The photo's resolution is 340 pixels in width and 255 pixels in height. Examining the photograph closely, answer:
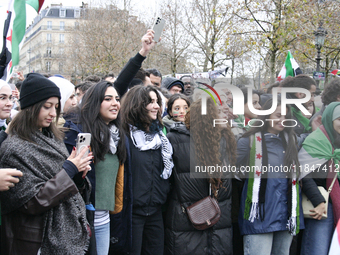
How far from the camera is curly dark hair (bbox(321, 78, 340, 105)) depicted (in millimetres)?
3902

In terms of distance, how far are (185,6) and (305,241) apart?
685 inches

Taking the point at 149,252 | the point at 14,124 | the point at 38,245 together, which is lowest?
the point at 149,252

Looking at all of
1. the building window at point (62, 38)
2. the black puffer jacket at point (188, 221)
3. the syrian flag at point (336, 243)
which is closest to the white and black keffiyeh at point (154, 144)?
the black puffer jacket at point (188, 221)

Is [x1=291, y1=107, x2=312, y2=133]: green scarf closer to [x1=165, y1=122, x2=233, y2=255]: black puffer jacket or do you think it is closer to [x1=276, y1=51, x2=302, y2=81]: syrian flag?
[x1=165, y1=122, x2=233, y2=255]: black puffer jacket

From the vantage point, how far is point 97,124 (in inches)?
113

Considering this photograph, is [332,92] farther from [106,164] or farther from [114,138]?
[106,164]

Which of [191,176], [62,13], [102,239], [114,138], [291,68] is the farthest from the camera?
[62,13]

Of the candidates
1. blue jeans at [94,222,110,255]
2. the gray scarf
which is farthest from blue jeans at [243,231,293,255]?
the gray scarf

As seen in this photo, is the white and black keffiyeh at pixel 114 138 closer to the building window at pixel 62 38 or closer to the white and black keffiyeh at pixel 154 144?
the white and black keffiyeh at pixel 154 144

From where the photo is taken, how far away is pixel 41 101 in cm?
228

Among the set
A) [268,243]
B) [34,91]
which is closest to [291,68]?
[268,243]

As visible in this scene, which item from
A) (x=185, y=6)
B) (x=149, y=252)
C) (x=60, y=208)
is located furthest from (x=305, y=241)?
(x=185, y=6)

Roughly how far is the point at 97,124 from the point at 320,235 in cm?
250

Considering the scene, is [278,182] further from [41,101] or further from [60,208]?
[41,101]
